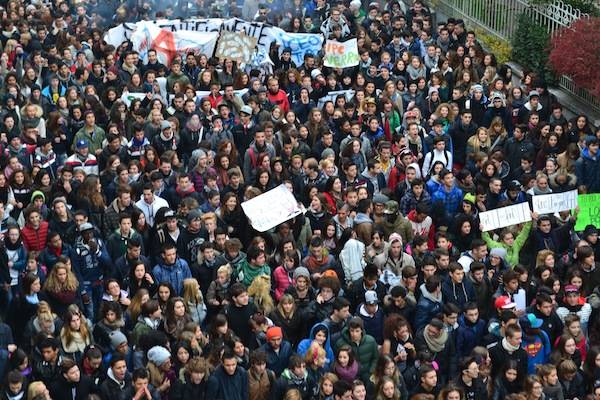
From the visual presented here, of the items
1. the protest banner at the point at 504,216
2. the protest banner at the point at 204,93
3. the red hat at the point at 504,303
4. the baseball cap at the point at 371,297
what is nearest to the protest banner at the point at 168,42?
the protest banner at the point at 204,93

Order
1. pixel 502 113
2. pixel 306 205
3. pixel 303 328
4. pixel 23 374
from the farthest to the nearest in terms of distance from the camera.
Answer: pixel 502 113, pixel 306 205, pixel 303 328, pixel 23 374

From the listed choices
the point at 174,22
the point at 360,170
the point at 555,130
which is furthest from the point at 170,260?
the point at 174,22

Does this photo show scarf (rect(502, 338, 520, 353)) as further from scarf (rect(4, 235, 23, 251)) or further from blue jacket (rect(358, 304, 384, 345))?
scarf (rect(4, 235, 23, 251))

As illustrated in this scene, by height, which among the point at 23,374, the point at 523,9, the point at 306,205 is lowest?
the point at 523,9

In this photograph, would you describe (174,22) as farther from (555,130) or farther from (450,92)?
(555,130)

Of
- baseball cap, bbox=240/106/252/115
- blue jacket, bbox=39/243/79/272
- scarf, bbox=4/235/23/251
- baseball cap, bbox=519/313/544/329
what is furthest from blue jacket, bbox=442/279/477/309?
baseball cap, bbox=240/106/252/115

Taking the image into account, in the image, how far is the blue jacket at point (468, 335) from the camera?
13.9 m

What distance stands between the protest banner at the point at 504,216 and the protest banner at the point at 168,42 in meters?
8.10

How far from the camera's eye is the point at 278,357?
43.6 feet

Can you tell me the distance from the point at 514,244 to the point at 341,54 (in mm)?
6715

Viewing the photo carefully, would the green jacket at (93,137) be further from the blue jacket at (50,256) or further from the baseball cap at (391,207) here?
the baseball cap at (391,207)

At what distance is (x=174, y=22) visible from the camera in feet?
77.0

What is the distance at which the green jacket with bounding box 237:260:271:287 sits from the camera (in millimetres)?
14664

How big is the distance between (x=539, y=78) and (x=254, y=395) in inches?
383
